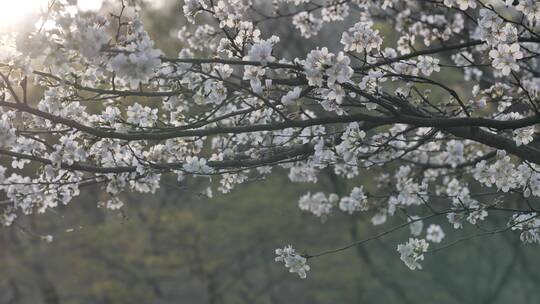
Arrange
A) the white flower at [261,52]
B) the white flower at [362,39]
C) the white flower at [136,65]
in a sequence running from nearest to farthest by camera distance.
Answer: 1. the white flower at [136,65]
2. the white flower at [261,52]
3. the white flower at [362,39]

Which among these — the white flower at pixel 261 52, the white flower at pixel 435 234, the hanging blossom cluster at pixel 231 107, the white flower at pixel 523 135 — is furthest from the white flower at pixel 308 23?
the white flower at pixel 261 52

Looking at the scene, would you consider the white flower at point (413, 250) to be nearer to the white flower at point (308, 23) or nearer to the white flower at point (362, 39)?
the white flower at point (362, 39)

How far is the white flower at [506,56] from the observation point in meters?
4.40

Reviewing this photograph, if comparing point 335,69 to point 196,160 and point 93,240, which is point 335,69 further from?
point 93,240

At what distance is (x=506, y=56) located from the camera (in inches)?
174

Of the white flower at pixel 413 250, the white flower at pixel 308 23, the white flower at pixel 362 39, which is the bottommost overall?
the white flower at pixel 413 250

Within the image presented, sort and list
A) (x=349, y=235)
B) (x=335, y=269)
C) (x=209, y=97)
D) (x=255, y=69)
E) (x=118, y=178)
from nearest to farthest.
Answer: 1. (x=255, y=69)
2. (x=209, y=97)
3. (x=118, y=178)
4. (x=335, y=269)
5. (x=349, y=235)

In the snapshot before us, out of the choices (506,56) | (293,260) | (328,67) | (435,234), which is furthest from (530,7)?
(435,234)

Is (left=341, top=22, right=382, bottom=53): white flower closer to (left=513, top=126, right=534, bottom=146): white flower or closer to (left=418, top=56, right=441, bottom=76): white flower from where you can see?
(left=418, top=56, right=441, bottom=76): white flower

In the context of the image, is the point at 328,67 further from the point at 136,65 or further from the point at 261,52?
the point at 136,65

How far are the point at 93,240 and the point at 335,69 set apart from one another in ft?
46.3

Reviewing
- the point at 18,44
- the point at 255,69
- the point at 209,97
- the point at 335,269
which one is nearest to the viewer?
the point at 18,44

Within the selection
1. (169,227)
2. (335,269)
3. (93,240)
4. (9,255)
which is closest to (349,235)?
(335,269)

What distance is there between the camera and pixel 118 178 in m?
5.19
